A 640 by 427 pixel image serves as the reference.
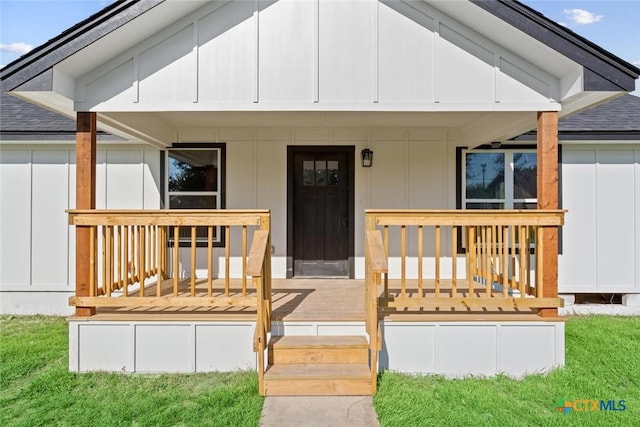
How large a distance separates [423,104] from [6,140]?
6158 millimetres

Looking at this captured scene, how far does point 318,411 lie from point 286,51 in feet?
11.3

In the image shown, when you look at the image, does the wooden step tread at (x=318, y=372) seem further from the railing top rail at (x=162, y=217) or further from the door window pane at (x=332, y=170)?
the door window pane at (x=332, y=170)

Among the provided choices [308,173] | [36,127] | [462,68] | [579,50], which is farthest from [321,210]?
[36,127]

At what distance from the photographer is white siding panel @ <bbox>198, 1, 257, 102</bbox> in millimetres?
4156

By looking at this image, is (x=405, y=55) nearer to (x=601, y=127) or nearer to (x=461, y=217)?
(x=461, y=217)

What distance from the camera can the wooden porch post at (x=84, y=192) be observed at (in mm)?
4035

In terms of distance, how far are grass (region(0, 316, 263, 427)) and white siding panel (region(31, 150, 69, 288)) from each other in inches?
83.5

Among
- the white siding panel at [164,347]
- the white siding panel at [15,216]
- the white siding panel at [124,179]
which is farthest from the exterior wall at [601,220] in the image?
the white siding panel at [15,216]

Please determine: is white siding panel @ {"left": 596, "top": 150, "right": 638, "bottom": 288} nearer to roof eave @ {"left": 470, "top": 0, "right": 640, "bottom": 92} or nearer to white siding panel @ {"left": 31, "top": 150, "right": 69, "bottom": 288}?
roof eave @ {"left": 470, "top": 0, "right": 640, "bottom": 92}

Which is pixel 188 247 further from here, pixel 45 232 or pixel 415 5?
pixel 415 5

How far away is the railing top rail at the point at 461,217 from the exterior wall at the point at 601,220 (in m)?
2.80

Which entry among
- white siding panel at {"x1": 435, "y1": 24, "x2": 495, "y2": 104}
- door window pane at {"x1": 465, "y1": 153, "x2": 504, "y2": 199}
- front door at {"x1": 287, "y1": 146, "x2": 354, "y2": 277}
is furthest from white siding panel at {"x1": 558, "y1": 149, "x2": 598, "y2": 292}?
front door at {"x1": 287, "y1": 146, "x2": 354, "y2": 277}

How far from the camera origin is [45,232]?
632 cm

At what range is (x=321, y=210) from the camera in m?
6.35
